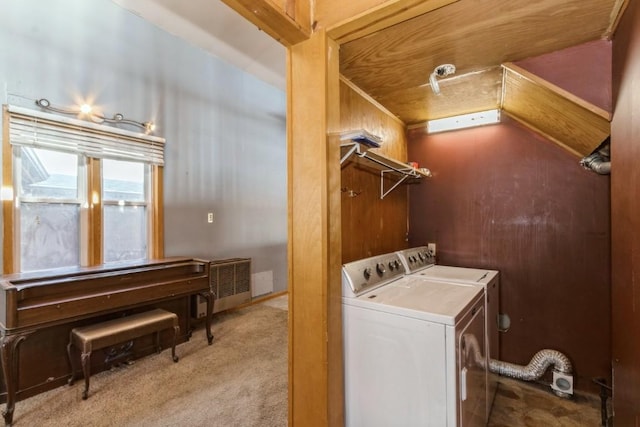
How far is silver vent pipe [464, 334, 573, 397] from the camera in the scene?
1.89 metres

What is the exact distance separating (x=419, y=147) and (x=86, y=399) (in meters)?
3.17

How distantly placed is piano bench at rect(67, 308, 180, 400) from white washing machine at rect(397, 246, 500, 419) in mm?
2023

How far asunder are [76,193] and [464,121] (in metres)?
3.39

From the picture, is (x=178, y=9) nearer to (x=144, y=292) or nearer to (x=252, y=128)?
(x=252, y=128)

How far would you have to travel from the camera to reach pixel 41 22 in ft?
7.46

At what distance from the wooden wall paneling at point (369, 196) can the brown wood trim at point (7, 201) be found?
2.46 m

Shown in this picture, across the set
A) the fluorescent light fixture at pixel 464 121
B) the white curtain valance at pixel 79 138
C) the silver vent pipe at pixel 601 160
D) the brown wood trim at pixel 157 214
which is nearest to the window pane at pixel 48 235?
the white curtain valance at pixel 79 138

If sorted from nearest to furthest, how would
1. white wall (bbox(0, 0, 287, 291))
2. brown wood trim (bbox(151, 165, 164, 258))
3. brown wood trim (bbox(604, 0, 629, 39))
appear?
brown wood trim (bbox(604, 0, 629, 39)), white wall (bbox(0, 0, 287, 291)), brown wood trim (bbox(151, 165, 164, 258))

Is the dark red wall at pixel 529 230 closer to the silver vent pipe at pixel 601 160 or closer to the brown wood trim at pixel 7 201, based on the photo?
the silver vent pipe at pixel 601 160

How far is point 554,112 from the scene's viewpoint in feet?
5.42

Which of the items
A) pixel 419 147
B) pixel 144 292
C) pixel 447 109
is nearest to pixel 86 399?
pixel 144 292

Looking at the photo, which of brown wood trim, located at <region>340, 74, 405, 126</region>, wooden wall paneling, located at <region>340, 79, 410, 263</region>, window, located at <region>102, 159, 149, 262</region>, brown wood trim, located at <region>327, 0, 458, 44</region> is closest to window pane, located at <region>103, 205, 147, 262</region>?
window, located at <region>102, 159, 149, 262</region>

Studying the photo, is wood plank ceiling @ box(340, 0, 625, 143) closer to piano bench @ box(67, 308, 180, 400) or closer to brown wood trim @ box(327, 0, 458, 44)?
brown wood trim @ box(327, 0, 458, 44)

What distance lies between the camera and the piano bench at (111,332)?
77.9 inches
